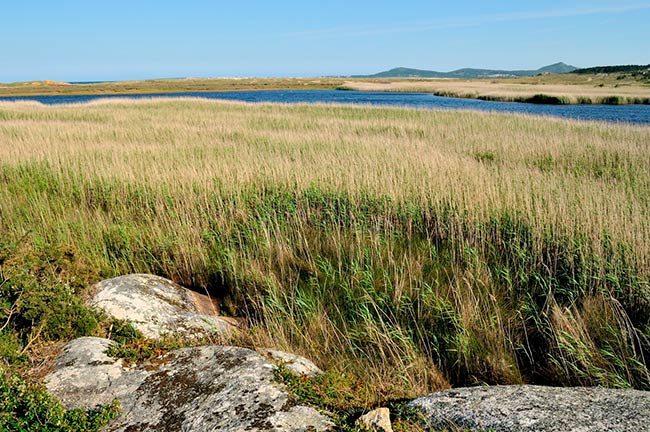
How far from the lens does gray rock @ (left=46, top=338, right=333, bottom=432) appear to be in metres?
2.41

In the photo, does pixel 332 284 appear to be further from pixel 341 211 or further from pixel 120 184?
pixel 120 184

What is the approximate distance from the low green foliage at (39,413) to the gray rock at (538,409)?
171 centimetres

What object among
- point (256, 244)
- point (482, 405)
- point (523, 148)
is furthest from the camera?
point (523, 148)

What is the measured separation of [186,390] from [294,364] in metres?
0.70

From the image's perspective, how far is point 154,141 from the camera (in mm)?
14656

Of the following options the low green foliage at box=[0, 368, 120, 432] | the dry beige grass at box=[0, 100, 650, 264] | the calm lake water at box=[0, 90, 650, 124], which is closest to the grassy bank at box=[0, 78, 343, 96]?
the calm lake water at box=[0, 90, 650, 124]

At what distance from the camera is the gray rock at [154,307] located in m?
3.85

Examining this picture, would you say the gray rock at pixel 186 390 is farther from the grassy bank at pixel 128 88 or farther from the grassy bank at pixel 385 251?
the grassy bank at pixel 128 88

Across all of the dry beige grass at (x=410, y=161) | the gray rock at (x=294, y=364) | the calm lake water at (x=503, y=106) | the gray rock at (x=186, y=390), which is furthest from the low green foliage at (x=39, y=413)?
the calm lake water at (x=503, y=106)

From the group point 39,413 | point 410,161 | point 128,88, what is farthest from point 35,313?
point 128,88

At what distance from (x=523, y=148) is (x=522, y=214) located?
6.93 m

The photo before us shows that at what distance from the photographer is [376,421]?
7.50 ft

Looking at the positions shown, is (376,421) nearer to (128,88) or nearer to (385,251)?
(385,251)

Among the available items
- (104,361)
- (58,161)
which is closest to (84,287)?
(104,361)
